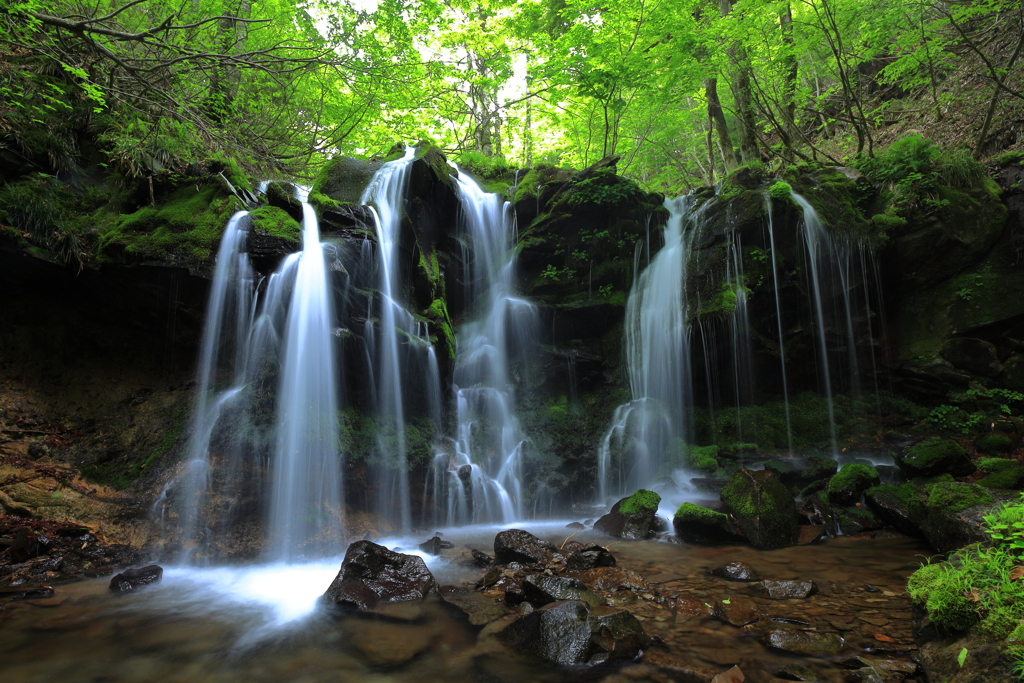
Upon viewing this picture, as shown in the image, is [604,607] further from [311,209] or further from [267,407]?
[311,209]

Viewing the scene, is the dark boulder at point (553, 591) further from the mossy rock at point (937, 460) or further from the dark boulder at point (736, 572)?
the mossy rock at point (937, 460)

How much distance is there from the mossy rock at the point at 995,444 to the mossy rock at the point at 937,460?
3.63ft

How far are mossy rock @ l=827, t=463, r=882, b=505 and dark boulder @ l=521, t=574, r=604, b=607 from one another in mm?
4891

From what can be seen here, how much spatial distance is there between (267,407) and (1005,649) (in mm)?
7793

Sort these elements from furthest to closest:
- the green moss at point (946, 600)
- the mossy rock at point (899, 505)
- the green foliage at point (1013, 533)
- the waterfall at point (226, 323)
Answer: the waterfall at point (226, 323)
the mossy rock at point (899, 505)
the green moss at point (946, 600)
the green foliage at point (1013, 533)

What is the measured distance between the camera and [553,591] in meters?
4.50

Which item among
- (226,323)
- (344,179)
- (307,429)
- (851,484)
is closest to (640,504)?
(851,484)

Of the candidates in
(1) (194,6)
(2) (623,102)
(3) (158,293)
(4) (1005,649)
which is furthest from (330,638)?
(2) (623,102)

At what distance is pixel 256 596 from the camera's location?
512 centimetres

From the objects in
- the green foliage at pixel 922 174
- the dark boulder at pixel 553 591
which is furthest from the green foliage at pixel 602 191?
the dark boulder at pixel 553 591

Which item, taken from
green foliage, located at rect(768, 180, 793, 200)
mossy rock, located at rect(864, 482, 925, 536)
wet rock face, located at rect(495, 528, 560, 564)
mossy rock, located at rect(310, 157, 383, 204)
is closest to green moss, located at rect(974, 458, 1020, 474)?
mossy rock, located at rect(864, 482, 925, 536)

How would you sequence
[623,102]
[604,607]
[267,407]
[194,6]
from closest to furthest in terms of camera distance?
[604,607] < [267,407] < [194,6] < [623,102]

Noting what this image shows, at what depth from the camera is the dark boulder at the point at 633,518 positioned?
23.0 feet

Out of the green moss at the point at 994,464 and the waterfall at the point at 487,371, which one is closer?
the green moss at the point at 994,464
